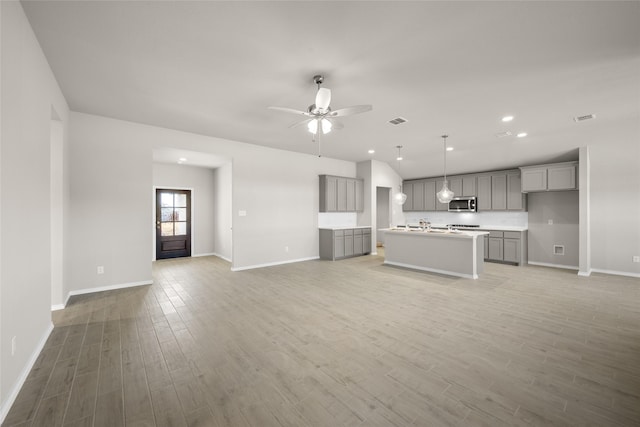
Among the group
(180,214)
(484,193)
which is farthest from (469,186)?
(180,214)

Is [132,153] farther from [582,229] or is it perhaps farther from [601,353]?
[582,229]

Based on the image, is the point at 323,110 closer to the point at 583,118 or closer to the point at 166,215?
the point at 583,118

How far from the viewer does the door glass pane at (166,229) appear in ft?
23.8

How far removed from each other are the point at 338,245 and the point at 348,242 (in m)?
0.39

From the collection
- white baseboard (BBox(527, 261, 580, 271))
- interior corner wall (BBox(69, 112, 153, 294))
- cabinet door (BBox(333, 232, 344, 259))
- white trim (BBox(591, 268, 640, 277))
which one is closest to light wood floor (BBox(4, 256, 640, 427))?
interior corner wall (BBox(69, 112, 153, 294))

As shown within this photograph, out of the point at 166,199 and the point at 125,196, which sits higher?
the point at 166,199

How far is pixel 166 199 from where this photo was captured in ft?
24.0

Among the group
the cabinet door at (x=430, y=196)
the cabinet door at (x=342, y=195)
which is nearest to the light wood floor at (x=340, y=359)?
the cabinet door at (x=342, y=195)

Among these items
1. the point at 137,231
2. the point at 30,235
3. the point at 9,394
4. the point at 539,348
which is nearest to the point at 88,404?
the point at 9,394

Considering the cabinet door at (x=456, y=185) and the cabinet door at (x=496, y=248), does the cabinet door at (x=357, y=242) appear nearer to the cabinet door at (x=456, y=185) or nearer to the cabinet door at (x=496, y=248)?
the cabinet door at (x=456, y=185)

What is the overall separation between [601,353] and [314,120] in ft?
11.9

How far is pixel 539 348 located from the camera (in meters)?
2.50

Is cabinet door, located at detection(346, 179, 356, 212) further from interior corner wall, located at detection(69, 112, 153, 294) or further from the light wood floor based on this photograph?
interior corner wall, located at detection(69, 112, 153, 294)

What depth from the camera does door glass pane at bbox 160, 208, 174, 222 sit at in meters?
7.27
